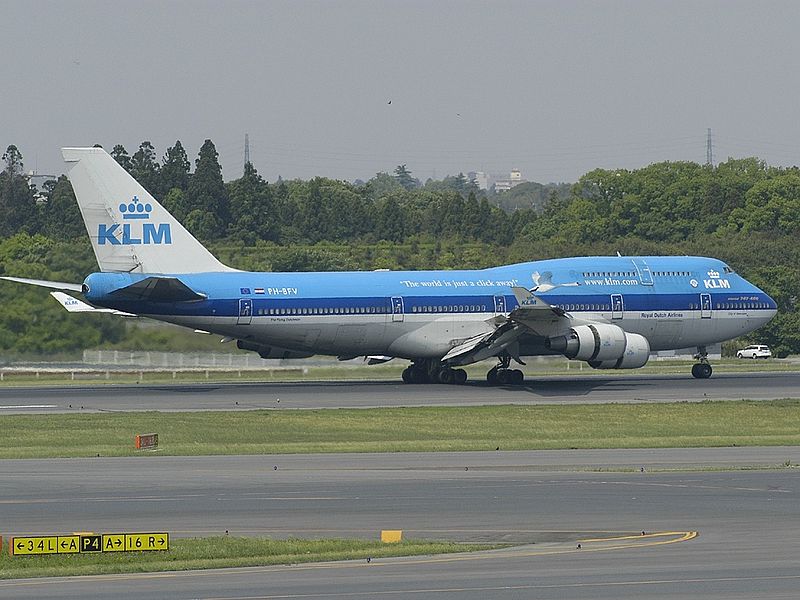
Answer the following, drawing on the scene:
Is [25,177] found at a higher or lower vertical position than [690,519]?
higher

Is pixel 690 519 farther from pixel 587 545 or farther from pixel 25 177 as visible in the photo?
pixel 25 177

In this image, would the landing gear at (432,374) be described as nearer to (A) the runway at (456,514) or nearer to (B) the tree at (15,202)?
(A) the runway at (456,514)

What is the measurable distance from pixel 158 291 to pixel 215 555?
32.9 metres

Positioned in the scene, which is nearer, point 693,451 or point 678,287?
point 693,451

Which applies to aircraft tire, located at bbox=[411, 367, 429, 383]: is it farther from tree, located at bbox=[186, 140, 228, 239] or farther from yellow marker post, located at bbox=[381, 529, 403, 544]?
tree, located at bbox=[186, 140, 228, 239]

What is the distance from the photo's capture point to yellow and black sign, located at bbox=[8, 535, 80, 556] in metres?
20.8

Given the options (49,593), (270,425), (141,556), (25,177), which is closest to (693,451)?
(270,425)

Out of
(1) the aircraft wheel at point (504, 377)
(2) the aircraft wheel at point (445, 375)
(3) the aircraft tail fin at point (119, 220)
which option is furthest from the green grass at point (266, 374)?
(3) the aircraft tail fin at point (119, 220)

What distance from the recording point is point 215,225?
137625 millimetres

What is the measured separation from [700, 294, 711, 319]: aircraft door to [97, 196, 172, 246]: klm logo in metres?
24.1

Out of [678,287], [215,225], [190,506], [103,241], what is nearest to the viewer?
[190,506]

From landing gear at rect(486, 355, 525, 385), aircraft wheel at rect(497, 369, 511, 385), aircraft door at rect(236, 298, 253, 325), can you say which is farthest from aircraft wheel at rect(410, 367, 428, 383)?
aircraft door at rect(236, 298, 253, 325)

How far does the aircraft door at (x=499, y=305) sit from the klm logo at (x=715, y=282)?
32.7 feet

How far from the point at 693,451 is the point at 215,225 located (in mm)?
105121
